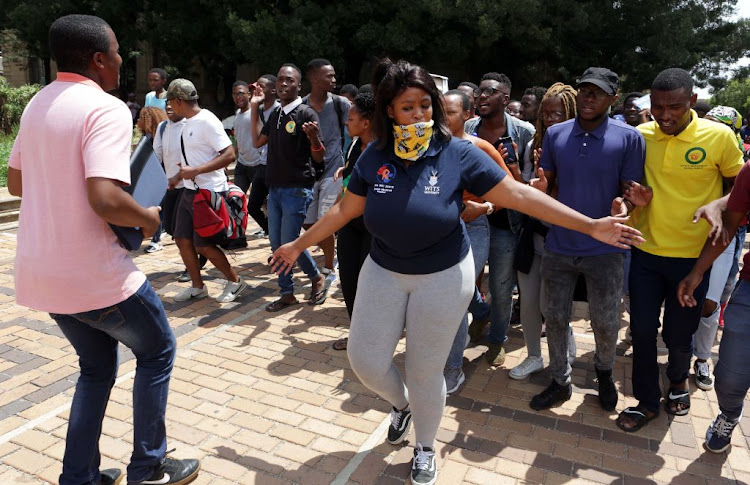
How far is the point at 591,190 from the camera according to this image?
3363 mm

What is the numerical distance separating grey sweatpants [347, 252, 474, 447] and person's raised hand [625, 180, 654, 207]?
3.55ft

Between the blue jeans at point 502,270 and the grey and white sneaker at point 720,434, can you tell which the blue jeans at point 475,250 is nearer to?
the blue jeans at point 502,270

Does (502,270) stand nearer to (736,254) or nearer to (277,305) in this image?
(736,254)

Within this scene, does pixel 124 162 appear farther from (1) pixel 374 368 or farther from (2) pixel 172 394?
(2) pixel 172 394

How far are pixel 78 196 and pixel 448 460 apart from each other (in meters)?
2.27

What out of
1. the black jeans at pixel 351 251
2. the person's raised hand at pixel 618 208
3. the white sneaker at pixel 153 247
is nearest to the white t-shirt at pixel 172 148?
the black jeans at pixel 351 251

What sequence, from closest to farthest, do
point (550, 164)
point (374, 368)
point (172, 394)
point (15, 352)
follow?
point (374, 368)
point (550, 164)
point (172, 394)
point (15, 352)

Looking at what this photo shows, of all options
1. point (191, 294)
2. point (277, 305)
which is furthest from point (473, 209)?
point (191, 294)

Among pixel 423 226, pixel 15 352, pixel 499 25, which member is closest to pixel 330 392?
pixel 423 226

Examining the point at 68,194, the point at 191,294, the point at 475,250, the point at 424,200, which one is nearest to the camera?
the point at 68,194

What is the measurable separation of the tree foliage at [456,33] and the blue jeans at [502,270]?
15014 mm

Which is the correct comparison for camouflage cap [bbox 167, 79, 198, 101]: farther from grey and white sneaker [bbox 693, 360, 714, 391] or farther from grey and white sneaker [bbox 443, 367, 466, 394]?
grey and white sneaker [bbox 693, 360, 714, 391]

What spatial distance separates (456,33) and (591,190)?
54.4ft

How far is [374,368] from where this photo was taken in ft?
9.42
